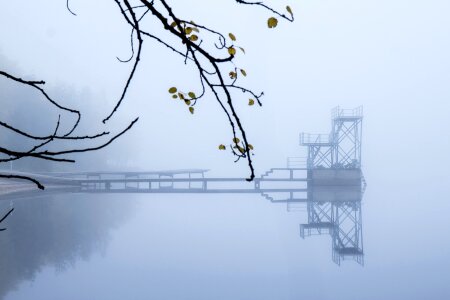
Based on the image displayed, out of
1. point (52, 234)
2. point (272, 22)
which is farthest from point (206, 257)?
point (272, 22)

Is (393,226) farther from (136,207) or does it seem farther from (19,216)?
(19,216)

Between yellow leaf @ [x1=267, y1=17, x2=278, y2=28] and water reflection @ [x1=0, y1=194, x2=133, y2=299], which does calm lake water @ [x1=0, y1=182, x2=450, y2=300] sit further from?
yellow leaf @ [x1=267, y1=17, x2=278, y2=28]

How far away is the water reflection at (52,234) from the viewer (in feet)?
34.6

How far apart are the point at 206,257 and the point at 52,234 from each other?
5.37m

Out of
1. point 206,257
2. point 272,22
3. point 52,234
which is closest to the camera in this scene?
point 272,22

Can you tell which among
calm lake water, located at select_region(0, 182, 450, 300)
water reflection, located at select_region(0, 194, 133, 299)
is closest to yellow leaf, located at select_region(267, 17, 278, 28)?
calm lake water, located at select_region(0, 182, 450, 300)

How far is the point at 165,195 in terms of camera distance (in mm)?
29922

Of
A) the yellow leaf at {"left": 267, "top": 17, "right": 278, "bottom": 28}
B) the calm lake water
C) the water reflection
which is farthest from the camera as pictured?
the water reflection

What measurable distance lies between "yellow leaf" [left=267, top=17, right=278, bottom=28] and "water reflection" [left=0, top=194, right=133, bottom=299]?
28.8 ft

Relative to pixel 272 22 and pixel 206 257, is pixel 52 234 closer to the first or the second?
pixel 206 257

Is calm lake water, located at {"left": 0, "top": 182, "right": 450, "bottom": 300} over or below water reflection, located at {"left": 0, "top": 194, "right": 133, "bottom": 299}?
below

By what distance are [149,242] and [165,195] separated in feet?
53.6

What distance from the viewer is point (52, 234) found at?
46.8 feet

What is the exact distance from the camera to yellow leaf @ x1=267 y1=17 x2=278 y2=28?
1.23 meters
